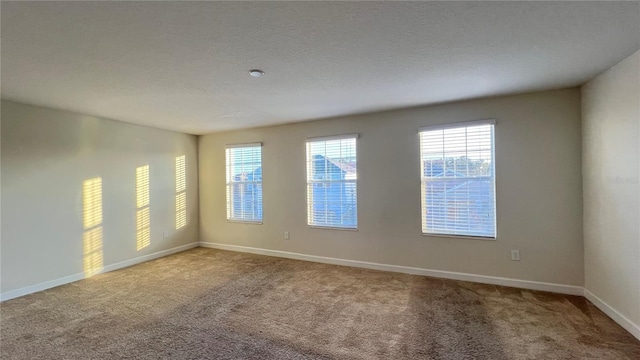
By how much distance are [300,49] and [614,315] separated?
361cm

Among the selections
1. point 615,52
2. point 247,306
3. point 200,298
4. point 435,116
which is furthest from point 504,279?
point 200,298

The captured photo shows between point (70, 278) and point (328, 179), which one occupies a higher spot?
point (328, 179)

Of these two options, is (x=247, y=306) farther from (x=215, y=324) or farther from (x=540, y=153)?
(x=540, y=153)

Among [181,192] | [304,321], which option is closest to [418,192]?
[304,321]

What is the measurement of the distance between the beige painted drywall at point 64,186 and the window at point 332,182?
2725 millimetres

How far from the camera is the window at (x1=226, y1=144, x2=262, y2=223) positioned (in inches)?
200

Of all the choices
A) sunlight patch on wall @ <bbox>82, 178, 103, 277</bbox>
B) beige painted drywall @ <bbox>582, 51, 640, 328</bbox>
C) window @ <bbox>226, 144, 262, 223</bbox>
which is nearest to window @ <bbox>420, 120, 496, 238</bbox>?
beige painted drywall @ <bbox>582, 51, 640, 328</bbox>

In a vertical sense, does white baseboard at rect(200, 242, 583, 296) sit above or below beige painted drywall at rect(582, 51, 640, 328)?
below

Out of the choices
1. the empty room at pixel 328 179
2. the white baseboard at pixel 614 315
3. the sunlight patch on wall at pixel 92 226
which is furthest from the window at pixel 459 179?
the sunlight patch on wall at pixel 92 226

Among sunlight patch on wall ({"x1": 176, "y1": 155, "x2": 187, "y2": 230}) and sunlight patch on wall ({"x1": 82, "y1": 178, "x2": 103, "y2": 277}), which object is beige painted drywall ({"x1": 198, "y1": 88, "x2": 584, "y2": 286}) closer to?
sunlight patch on wall ({"x1": 176, "y1": 155, "x2": 187, "y2": 230})

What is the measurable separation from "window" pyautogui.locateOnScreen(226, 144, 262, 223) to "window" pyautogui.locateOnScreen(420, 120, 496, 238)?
2.86 metres

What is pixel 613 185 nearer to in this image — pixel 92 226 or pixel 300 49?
pixel 300 49

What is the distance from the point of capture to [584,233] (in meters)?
3.02

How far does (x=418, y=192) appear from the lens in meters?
3.79
